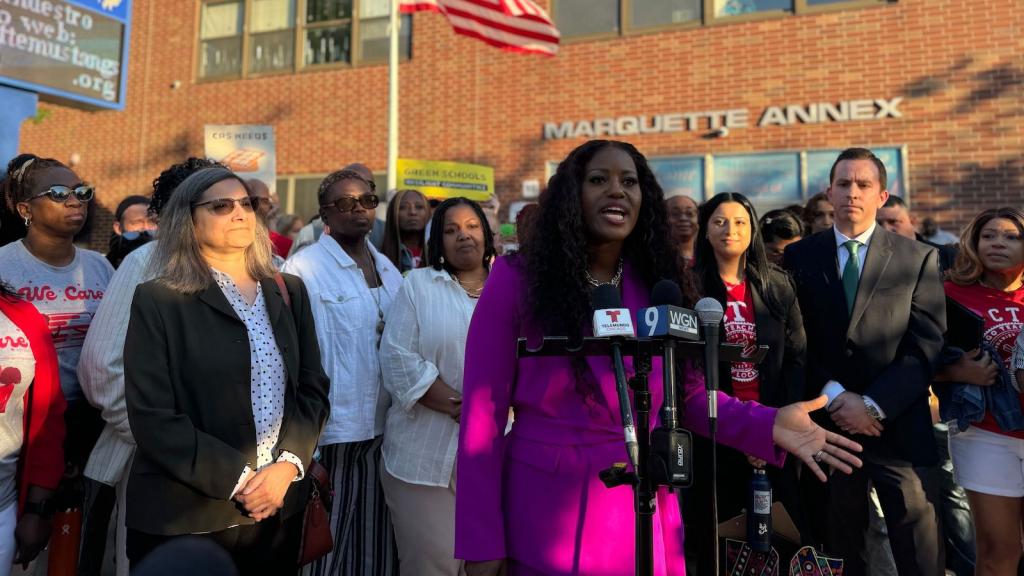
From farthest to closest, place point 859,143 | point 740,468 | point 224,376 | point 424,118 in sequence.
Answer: point 424,118 → point 859,143 → point 740,468 → point 224,376

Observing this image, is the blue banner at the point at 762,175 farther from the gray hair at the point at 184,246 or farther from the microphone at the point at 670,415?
the microphone at the point at 670,415

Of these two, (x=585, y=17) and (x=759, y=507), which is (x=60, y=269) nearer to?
(x=759, y=507)

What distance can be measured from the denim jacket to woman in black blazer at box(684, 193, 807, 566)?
856mm

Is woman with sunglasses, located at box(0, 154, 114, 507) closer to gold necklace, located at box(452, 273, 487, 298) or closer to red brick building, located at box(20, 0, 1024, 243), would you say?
gold necklace, located at box(452, 273, 487, 298)

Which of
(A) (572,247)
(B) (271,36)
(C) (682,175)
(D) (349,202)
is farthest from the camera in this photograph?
(B) (271,36)

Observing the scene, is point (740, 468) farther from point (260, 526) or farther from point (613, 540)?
point (260, 526)

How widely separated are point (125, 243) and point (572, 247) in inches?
147

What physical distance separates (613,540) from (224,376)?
1.45 meters

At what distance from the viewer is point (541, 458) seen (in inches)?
78.2

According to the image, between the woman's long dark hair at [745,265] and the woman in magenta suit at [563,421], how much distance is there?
1.66 meters

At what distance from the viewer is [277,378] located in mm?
2766

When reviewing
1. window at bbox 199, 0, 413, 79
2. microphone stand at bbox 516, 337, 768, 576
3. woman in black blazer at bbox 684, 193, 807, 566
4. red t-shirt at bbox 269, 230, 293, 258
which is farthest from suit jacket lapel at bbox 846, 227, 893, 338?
window at bbox 199, 0, 413, 79

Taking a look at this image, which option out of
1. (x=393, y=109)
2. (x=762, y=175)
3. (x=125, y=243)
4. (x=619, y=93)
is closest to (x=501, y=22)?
(x=393, y=109)

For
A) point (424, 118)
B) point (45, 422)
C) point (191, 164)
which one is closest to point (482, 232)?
point (191, 164)
